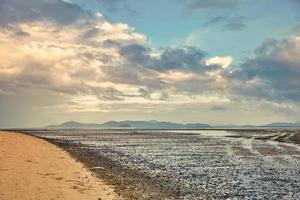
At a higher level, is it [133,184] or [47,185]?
[47,185]

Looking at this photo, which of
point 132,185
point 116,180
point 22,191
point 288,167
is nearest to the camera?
point 22,191

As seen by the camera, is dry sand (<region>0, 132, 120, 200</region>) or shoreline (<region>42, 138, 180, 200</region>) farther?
shoreline (<region>42, 138, 180, 200</region>)

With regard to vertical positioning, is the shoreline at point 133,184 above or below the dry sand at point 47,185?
below

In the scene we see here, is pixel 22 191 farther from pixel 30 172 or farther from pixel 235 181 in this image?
pixel 235 181

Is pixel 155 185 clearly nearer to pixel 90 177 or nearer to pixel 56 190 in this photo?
pixel 90 177

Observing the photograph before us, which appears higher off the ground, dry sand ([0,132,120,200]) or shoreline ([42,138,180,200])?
dry sand ([0,132,120,200])

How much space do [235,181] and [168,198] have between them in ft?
23.2

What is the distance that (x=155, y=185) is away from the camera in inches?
955

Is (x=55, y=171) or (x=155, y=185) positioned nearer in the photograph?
A: (x=155, y=185)

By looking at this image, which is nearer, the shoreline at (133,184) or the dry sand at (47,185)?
the dry sand at (47,185)

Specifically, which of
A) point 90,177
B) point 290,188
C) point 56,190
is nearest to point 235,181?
point 290,188

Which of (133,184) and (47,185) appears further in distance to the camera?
(133,184)

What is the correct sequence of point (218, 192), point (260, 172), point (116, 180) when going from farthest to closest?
1. point (260, 172)
2. point (116, 180)
3. point (218, 192)

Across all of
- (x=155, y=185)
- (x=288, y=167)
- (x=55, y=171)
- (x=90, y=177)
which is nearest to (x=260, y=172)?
(x=288, y=167)
